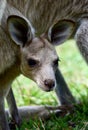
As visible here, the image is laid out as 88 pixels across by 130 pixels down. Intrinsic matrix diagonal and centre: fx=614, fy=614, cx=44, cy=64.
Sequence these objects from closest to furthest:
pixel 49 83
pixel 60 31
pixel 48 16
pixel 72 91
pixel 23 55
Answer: pixel 49 83 → pixel 23 55 → pixel 60 31 → pixel 48 16 → pixel 72 91

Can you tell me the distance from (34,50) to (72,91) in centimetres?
275

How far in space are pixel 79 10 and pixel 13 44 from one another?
0.94 metres

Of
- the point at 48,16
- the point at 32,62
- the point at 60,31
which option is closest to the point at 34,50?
the point at 32,62

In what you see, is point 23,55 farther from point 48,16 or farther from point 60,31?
point 48,16

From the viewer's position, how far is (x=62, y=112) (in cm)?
660

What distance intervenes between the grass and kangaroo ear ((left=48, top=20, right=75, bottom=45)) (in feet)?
2.80

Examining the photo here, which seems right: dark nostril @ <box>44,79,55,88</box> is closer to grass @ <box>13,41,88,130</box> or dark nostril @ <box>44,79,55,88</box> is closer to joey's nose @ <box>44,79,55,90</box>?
joey's nose @ <box>44,79,55,90</box>

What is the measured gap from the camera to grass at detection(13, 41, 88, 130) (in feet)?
20.0

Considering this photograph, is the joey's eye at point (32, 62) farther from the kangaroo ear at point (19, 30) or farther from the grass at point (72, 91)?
the grass at point (72, 91)

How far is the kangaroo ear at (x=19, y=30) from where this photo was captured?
5.54m

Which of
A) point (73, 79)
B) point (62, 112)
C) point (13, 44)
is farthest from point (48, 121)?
point (73, 79)

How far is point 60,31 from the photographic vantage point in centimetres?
576

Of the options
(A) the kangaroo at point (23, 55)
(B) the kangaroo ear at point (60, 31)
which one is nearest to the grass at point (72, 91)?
(A) the kangaroo at point (23, 55)

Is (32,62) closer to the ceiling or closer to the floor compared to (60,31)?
closer to the floor
